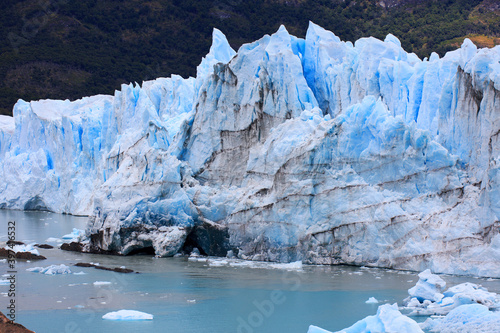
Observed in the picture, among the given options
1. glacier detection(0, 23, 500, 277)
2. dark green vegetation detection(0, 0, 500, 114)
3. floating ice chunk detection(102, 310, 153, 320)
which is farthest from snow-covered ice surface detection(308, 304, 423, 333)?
dark green vegetation detection(0, 0, 500, 114)

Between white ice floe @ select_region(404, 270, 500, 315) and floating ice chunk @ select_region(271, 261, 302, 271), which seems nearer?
white ice floe @ select_region(404, 270, 500, 315)

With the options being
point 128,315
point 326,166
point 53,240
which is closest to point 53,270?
point 128,315

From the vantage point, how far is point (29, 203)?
89.5ft

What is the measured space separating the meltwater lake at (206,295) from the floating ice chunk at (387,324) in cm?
60

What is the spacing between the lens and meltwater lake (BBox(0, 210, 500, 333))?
905cm

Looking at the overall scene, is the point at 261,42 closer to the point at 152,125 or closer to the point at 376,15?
the point at 152,125

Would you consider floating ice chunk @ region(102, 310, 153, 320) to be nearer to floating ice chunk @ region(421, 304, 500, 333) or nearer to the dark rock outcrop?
the dark rock outcrop

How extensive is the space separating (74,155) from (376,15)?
59.0ft

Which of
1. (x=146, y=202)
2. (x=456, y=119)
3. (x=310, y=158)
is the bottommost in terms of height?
(x=146, y=202)

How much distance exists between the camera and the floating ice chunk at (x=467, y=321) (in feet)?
27.1

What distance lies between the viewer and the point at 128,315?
923 centimetres

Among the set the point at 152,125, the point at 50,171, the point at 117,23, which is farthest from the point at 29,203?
the point at 117,23

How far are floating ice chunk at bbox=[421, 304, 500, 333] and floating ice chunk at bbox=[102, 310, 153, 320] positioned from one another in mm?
3700

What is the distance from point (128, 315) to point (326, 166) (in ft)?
17.8
